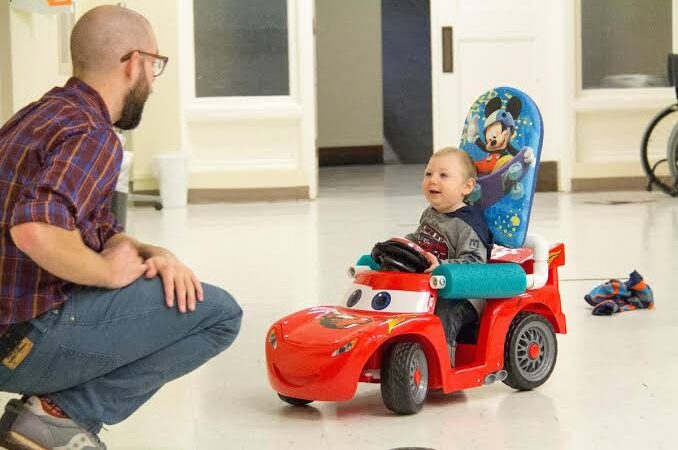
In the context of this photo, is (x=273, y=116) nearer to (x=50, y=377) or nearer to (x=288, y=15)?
(x=288, y=15)

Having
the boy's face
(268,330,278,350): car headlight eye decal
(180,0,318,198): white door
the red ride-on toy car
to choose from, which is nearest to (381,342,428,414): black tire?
the red ride-on toy car

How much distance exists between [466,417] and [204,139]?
699cm

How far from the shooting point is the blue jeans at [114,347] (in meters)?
2.33

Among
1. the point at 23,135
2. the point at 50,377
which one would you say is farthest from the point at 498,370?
the point at 23,135

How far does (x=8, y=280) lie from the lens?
7.50ft

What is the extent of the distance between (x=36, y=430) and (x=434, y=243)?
1359mm

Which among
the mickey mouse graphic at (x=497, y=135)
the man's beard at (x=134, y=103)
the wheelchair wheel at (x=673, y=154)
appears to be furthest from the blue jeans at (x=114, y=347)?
the wheelchair wheel at (x=673, y=154)

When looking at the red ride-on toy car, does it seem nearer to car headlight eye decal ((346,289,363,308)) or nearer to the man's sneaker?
car headlight eye decal ((346,289,363,308))

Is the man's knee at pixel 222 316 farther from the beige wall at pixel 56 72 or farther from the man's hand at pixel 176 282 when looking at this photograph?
the beige wall at pixel 56 72

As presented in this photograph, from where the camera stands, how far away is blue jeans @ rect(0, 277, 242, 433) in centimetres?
233

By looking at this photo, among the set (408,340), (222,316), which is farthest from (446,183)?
(222,316)

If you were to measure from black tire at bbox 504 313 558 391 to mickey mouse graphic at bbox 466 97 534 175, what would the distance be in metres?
0.46

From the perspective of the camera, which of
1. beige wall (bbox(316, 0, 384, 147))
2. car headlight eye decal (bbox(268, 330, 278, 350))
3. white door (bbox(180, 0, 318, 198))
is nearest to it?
car headlight eye decal (bbox(268, 330, 278, 350))

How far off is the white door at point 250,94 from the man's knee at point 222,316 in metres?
7.27
